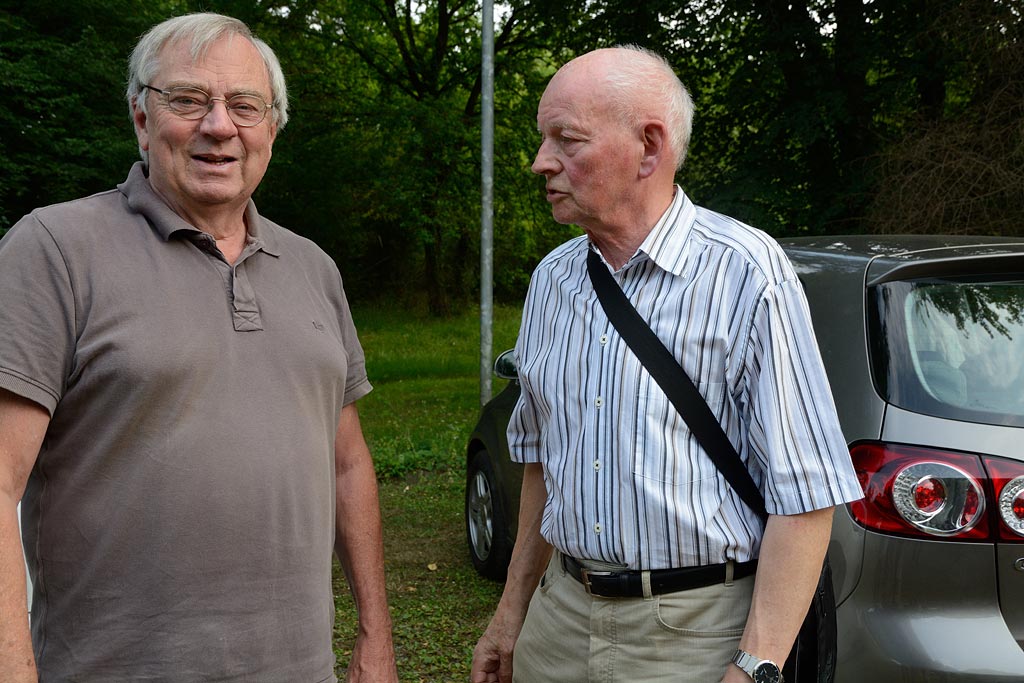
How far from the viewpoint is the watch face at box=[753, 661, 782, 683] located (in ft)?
6.16

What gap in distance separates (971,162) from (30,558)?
7.03 m

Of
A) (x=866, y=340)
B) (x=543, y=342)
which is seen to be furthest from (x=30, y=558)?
(x=866, y=340)

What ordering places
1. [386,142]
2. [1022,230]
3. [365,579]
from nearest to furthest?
[365,579] → [1022,230] → [386,142]

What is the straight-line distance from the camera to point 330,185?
66.9 ft

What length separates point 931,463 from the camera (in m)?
2.62

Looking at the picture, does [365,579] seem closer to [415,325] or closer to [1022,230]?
[1022,230]

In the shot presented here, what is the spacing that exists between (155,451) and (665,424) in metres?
0.97

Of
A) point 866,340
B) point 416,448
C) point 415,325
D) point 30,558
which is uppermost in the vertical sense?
point 866,340

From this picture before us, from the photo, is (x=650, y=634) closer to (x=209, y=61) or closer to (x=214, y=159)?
(x=214, y=159)

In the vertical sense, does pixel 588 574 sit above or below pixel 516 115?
below

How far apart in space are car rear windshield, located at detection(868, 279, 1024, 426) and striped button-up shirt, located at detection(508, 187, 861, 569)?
3.15 ft

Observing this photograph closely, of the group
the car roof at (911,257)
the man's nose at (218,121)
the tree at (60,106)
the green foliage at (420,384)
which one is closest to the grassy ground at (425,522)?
the green foliage at (420,384)

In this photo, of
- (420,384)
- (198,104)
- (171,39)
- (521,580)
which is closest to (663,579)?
(521,580)

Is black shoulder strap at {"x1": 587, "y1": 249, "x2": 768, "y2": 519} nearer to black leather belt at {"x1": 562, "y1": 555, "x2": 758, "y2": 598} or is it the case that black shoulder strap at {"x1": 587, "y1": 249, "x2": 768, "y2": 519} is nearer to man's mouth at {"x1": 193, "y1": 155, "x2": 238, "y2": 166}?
black leather belt at {"x1": 562, "y1": 555, "x2": 758, "y2": 598}
